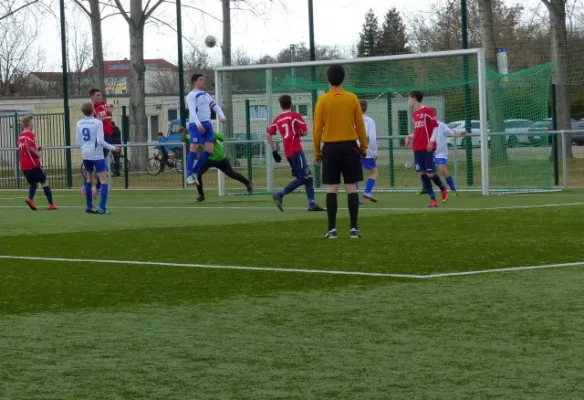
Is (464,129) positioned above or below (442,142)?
above

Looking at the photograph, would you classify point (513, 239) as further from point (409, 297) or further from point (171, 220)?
point (171, 220)

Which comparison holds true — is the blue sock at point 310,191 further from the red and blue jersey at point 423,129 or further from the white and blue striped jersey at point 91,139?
the white and blue striped jersey at point 91,139

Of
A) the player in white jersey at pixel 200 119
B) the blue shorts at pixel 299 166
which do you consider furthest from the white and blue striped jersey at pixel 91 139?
the blue shorts at pixel 299 166

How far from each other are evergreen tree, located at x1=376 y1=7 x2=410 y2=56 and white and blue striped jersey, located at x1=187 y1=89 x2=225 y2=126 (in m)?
35.0

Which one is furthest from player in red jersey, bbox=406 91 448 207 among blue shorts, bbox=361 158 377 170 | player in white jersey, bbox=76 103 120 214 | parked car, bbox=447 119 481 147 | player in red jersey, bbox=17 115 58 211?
player in red jersey, bbox=17 115 58 211

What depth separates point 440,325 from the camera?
7.10 meters

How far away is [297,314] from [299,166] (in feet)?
34.0

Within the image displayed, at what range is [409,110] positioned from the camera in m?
26.2

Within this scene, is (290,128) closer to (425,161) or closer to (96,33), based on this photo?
(425,161)

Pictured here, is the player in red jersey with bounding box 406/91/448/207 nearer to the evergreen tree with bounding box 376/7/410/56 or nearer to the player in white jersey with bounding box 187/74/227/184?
the player in white jersey with bounding box 187/74/227/184

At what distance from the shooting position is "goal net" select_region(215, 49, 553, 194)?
80.2 feet

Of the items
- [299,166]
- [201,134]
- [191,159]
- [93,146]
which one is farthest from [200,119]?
[299,166]

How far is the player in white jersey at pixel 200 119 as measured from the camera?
20.7m

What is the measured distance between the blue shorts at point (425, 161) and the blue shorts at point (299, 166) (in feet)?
6.65
